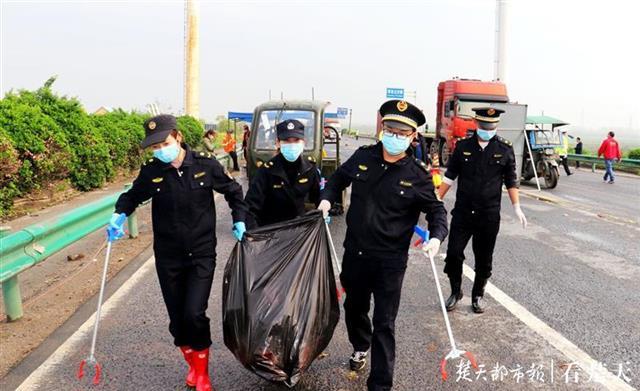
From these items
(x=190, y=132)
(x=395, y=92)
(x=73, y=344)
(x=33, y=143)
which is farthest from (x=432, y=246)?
(x=395, y=92)

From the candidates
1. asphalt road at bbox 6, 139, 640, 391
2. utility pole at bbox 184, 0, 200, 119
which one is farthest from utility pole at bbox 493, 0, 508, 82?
asphalt road at bbox 6, 139, 640, 391

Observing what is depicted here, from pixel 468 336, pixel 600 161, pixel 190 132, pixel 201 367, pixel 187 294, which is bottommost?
pixel 468 336

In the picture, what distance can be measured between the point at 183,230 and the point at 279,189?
3.81ft

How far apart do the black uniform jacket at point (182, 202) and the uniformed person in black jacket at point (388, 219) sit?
3.09 ft

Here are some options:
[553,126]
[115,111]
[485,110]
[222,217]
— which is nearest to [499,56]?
[553,126]

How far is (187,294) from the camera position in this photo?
333cm

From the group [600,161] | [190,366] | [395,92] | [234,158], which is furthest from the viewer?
[395,92]

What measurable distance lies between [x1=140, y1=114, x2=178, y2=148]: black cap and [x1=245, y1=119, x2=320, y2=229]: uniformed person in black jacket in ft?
3.44

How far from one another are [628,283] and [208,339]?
4.74 metres

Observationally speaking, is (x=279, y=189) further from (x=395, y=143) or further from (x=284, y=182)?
(x=395, y=143)

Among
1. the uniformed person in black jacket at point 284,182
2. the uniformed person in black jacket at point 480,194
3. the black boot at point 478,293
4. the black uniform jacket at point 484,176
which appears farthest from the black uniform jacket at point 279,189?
the black boot at point 478,293

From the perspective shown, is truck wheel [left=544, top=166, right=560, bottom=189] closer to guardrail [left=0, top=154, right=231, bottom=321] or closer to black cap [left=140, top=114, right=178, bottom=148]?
guardrail [left=0, top=154, right=231, bottom=321]

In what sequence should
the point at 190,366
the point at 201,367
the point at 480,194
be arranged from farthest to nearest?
1. the point at 480,194
2. the point at 190,366
3. the point at 201,367

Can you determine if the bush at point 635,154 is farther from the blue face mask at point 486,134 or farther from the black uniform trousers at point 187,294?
the black uniform trousers at point 187,294
